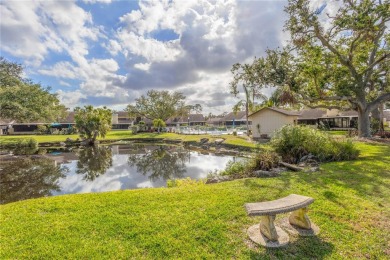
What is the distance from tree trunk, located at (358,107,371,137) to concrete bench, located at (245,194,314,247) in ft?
56.4

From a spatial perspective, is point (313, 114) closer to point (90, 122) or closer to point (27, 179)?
point (90, 122)

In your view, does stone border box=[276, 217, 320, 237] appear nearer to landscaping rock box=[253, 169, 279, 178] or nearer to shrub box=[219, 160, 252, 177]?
landscaping rock box=[253, 169, 279, 178]

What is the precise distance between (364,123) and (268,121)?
27.5ft

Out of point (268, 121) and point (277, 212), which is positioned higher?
point (268, 121)

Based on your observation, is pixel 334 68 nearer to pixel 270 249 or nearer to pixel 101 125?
pixel 270 249

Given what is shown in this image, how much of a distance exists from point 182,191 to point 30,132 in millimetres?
53507

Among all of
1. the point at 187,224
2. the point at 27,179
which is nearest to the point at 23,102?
the point at 27,179

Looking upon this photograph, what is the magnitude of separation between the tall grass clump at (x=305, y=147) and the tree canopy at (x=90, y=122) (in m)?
23.6

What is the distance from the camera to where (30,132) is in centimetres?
4744

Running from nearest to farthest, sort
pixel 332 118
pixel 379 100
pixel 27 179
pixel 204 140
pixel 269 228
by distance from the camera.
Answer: pixel 269 228 → pixel 27 179 → pixel 379 100 → pixel 204 140 → pixel 332 118

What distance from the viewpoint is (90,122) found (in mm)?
27391

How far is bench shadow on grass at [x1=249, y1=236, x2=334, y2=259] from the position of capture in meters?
3.44

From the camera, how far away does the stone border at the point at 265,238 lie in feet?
12.1

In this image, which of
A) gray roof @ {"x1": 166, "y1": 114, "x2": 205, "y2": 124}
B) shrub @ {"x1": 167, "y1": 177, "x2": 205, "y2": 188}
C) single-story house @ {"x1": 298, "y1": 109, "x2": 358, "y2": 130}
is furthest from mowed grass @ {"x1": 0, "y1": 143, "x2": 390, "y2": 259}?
gray roof @ {"x1": 166, "y1": 114, "x2": 205, "y2": 124}
